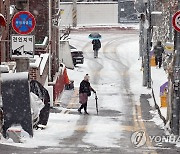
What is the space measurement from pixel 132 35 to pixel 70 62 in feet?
67.7

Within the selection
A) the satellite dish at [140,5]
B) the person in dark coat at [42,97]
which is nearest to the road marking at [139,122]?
the person in dark coat at [42,97]

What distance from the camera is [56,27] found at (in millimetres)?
31734

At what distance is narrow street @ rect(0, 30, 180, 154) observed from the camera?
1441 cm

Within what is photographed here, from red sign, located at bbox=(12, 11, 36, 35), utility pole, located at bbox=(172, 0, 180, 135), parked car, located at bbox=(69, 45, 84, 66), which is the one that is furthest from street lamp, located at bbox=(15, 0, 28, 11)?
parked car, located at bbox=(69, 45, 84, 66)

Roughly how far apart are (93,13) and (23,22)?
4645cm

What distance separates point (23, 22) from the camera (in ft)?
55.5

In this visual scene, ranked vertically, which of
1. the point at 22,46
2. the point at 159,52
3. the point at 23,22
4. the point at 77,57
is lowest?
the point at 77,57

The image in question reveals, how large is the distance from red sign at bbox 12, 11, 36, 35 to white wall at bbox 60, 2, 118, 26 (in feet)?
147

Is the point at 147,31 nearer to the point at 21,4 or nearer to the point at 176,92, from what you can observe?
the point at 21,4

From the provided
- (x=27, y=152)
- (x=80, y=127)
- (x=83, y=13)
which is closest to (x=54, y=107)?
(x=80, y=127)

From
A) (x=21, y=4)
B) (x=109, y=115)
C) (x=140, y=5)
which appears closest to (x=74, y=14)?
(x=140, y=5)

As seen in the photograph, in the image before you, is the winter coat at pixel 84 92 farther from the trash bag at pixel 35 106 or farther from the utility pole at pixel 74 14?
the utility pole at pixel 74 14

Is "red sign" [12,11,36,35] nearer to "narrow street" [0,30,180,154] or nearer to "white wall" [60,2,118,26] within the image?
"narrow street" [0,30,180,154]

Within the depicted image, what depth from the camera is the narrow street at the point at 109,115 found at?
1441cm
